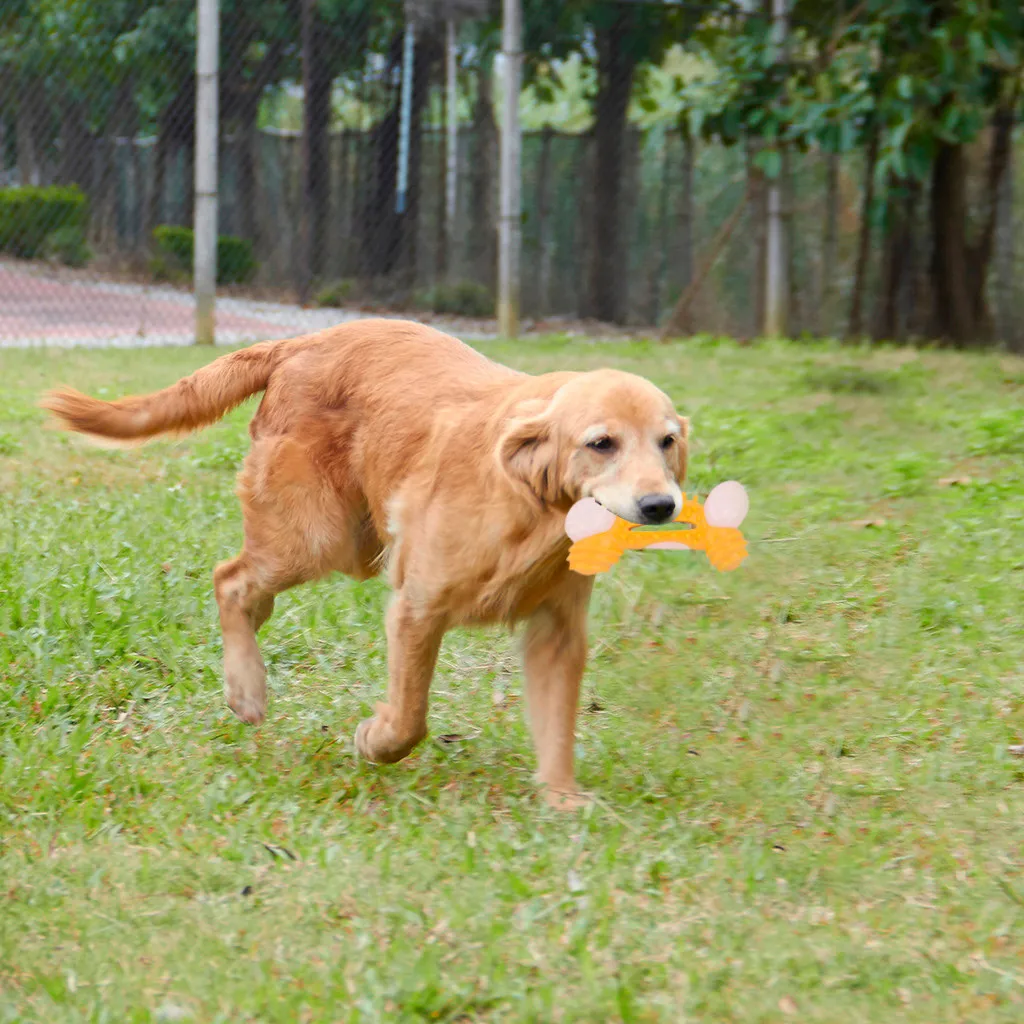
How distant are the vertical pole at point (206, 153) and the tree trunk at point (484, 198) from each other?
9.98ft

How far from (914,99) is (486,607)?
8.35 metres

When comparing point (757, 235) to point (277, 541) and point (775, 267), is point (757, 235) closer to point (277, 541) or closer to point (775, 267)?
point (775, 267)

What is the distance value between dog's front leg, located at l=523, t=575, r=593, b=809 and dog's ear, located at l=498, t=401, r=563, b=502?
39 cm

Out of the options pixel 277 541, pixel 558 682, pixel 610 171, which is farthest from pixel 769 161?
pixel 558 682

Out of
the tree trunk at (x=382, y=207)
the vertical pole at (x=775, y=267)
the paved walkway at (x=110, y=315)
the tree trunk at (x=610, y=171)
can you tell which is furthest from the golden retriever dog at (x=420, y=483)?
the tree trunk at (x=610, y=171)

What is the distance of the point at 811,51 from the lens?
12227 millimetres

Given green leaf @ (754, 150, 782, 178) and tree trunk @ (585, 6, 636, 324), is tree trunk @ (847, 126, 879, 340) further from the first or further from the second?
tree trunk @ (585, 6, 636, 324)

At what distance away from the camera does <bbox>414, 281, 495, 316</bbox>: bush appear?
1291cm

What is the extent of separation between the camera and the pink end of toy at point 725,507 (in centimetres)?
343

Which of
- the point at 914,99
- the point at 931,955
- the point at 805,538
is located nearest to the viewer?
the point at 931,955

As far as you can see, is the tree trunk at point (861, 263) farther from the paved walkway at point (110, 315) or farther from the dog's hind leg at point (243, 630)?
the dog's hind leg at point (243, 630)

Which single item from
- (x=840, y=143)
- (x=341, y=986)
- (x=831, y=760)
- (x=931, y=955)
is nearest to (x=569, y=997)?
(x=341, y=986)

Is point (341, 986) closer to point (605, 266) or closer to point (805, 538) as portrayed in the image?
point (805, 538)

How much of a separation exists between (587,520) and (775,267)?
996 centimetres
